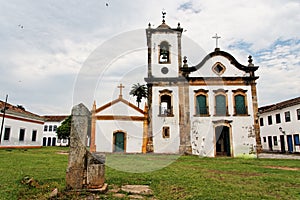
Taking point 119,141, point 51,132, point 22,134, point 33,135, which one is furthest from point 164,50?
point 51,132

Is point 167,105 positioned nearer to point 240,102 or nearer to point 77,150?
point 240,102

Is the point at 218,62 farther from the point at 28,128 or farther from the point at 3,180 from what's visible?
the point at 28,128

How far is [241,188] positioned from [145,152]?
13116 mm

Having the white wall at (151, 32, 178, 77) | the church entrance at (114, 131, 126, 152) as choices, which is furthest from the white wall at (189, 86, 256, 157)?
the church entrance at (114, 131, 126, 152)

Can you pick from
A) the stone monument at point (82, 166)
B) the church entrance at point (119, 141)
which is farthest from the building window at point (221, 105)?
the stone monument at point (82, 166)

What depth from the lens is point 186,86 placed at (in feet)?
61.3

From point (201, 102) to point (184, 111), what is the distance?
159 centimetres

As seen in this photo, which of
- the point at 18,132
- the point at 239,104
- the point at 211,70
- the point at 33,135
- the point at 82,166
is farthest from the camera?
the point at 33,135

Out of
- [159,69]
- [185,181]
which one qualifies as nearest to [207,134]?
[159,69]

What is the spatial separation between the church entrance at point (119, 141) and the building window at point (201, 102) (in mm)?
6633

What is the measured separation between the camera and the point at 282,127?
24531mm

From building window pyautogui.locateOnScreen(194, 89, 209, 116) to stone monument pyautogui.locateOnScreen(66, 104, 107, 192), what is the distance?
541 inches

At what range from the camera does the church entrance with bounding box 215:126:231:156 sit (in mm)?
18031

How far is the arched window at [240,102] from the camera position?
18.1m
